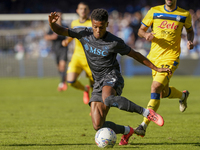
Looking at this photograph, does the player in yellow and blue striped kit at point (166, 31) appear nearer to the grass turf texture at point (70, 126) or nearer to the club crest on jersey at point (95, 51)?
the grass turf texture at point (70, 126)

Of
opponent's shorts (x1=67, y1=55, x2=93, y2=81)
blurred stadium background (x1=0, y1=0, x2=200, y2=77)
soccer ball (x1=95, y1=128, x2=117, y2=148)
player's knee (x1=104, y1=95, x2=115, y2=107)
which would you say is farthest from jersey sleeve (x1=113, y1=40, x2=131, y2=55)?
blurred stadium background (x1=0, y1=0, x2=200, y2=77)

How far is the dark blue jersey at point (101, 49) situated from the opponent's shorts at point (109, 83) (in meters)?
0.08

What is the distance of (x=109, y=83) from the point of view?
5.17 m

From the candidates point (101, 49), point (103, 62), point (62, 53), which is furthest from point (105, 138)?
point (62, 53)

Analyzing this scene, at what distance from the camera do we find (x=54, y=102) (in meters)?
10.9

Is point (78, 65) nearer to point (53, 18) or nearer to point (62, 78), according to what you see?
point (53, 18)

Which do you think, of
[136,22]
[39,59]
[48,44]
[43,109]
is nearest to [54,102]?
[43,109]

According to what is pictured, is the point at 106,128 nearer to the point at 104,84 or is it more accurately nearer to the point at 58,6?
the point at 104,84

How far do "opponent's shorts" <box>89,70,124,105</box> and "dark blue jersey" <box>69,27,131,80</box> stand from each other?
8 centimetres

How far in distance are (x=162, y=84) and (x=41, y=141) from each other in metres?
2.34

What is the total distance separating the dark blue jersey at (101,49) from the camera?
16.9 feet

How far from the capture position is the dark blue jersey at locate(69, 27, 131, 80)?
16.9 ft

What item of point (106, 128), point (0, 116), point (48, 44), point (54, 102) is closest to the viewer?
point (106, 128)

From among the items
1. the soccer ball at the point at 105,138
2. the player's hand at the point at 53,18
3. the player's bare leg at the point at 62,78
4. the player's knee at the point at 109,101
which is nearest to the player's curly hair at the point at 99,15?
the player's hand at the point at 53,18
